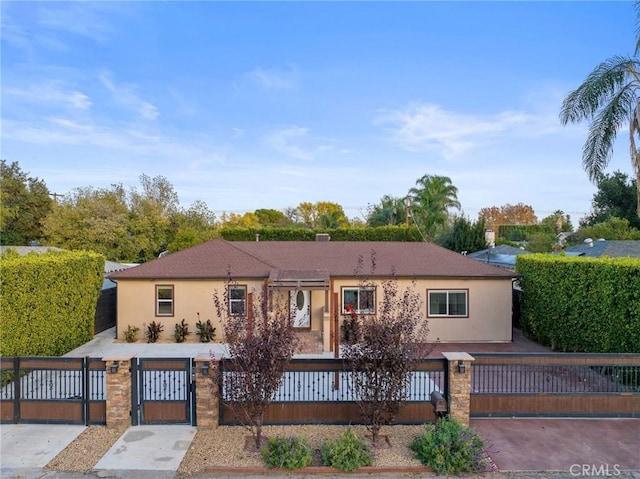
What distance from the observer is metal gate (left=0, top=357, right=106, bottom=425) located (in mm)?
6879

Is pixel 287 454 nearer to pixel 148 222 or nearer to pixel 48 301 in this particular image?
pixel 48 301

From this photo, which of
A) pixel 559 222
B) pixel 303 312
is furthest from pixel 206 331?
pixel 559 222

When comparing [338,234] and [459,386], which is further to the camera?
[338,234]

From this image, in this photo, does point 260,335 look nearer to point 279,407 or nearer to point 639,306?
point 279,407

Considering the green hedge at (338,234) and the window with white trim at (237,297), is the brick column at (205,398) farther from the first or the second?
the green hedge at (338,234)

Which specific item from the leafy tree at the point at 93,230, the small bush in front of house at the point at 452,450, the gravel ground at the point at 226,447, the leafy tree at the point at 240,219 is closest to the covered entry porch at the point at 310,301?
the gravel ground at the point at 226,447

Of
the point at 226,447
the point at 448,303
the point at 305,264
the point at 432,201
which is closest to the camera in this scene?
the point at 226,447

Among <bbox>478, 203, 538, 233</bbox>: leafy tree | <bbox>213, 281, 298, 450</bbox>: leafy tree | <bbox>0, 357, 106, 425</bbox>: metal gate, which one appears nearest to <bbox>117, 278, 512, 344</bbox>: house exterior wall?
<bbox>0, 357, 106, 425</bbox>: metal gate

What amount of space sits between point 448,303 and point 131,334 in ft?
37.3

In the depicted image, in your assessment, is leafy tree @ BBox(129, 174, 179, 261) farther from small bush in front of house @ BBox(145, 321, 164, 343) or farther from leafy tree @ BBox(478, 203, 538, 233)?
leafy tree @ BBox(478, 203, 538, 233)

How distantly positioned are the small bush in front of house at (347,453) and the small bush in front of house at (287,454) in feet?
0.88

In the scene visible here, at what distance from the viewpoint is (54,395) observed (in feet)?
23.0

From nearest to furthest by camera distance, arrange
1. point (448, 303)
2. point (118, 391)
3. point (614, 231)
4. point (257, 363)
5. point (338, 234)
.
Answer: point (257, 363), point (118, 391), point (448, 303), point (338, 234), point (614, 231)

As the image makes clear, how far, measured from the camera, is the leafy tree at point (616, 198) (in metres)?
35.7
